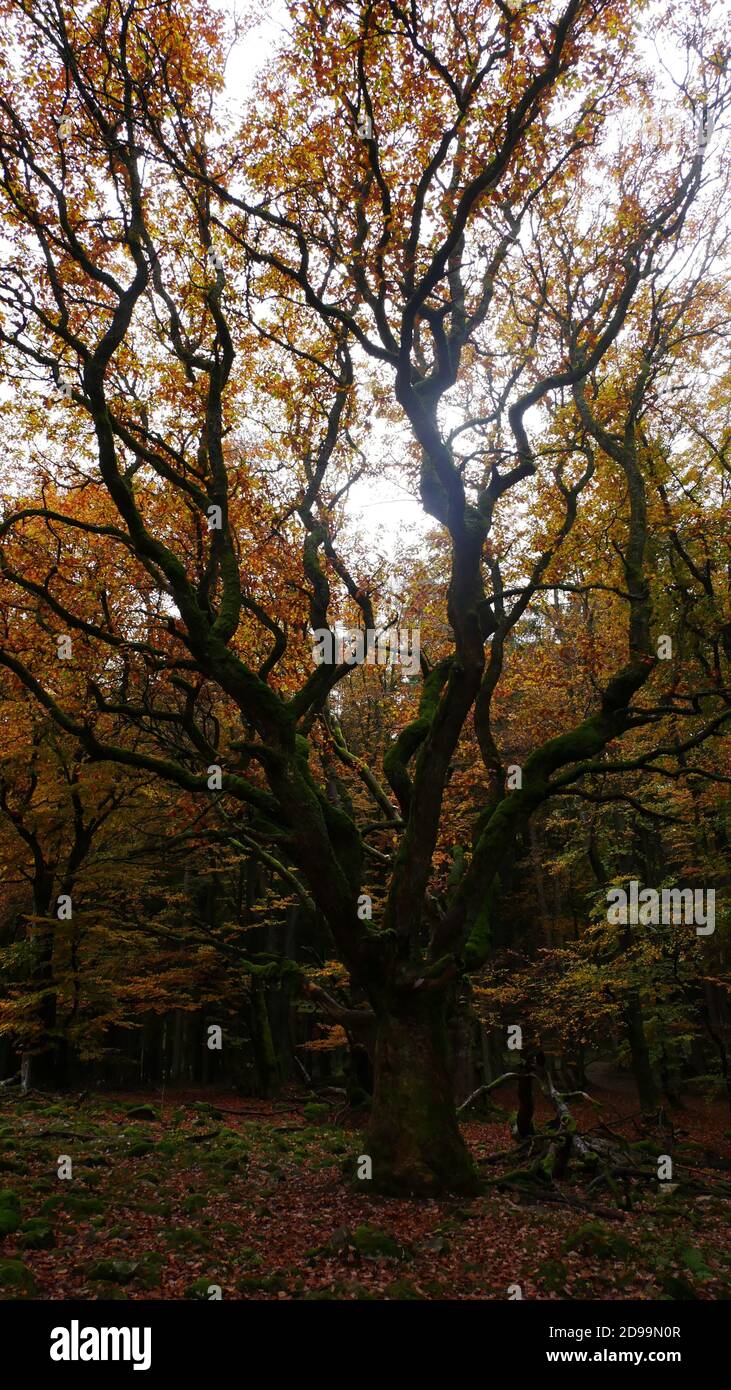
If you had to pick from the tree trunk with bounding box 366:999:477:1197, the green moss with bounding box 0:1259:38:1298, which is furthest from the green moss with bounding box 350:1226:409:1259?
the green moss with bounding box 0:1259:38:1298

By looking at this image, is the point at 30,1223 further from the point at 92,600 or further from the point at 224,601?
the point at 92,600

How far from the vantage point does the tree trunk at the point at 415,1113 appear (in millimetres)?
8625

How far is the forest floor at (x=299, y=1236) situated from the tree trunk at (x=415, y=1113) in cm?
30

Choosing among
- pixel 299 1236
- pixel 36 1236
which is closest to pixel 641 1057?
pixel 299 1236

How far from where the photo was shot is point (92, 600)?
1443cm

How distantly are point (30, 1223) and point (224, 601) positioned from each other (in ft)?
20.7

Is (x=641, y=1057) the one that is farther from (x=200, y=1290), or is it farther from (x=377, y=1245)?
(x=200, y=1290)

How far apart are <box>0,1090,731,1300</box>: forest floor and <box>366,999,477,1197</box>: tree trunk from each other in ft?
1.00

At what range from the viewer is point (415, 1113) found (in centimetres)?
881

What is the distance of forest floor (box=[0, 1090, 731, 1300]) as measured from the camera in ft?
20.1

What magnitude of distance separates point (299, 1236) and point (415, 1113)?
6.20 feet

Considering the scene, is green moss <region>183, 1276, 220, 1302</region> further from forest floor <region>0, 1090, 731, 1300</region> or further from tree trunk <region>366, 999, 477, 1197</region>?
tree trunk <region>366, 999, 477, 1197</region>

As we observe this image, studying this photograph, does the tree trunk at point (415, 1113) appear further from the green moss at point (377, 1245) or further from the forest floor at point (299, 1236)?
the green moss at point (377, 1245)
